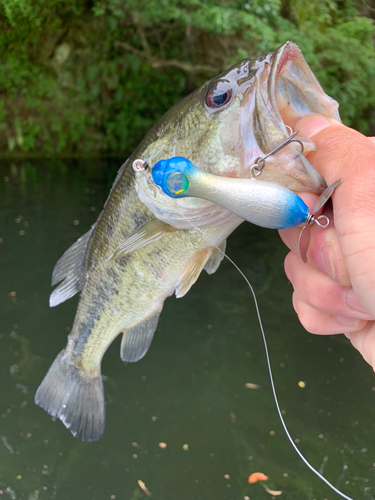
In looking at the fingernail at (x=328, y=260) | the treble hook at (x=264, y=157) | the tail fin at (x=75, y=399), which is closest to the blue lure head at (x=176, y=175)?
the treble hook at (x=264, y=157)

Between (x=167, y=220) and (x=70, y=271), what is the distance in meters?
0.81

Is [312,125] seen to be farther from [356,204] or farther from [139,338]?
[139,338]

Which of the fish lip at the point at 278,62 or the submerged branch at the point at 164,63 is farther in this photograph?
the submerged branch at the point at 164,63

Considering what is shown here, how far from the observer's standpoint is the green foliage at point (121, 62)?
7156 millimetres

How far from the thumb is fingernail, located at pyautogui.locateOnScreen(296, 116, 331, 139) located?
100mm

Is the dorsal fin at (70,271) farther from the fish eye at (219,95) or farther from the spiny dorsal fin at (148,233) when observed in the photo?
the fish eye at (219,95)

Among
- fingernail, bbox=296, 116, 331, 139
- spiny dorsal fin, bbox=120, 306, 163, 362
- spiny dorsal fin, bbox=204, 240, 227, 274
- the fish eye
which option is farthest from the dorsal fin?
fingernail, bbox=296, 116, 331, 139

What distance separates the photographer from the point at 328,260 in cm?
104

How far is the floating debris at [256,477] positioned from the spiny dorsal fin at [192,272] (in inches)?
74.1

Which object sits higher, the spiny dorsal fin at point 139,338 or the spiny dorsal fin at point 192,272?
the spiny dorsal fin at point 192,272

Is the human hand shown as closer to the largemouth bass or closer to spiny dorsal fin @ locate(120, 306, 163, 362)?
the largemouth bass

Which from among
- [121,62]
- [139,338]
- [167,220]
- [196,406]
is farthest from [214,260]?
[121,62]

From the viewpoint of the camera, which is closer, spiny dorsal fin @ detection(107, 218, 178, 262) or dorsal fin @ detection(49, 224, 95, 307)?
spiny dorsal fin @ detection(107, 218, 178, 262)

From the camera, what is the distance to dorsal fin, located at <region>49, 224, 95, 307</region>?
1936 millimetres
